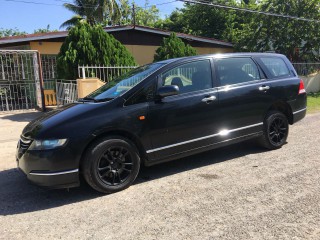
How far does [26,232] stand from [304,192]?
128 inches

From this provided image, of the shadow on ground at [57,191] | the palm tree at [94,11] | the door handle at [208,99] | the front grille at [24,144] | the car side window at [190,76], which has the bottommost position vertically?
the shadow on ground at [57,191]

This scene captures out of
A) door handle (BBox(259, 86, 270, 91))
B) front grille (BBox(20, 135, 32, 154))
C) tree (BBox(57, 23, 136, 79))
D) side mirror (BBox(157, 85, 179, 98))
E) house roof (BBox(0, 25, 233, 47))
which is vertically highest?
house roof (BBox(0, 25, 233, 47))

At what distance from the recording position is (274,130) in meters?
6.14

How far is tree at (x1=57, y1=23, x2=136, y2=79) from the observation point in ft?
37.9

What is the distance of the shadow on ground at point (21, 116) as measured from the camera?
36.8 ft

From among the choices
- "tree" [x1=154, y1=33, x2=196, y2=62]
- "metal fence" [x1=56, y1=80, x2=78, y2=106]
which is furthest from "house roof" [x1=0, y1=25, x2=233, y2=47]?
"tree" [x1=154, y1=33, x2=196, y2=62]

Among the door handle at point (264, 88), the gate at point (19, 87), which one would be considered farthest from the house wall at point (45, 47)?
the door handle at point (264, 88)

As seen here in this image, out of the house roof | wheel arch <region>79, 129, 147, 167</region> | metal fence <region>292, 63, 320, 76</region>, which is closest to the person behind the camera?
wheel arch <region>79, 129, 147, 167</region>

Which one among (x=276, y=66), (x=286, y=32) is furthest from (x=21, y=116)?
(x=286, y=32)

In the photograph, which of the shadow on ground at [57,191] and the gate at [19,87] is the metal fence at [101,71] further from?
the shadow on ground at [57,191]

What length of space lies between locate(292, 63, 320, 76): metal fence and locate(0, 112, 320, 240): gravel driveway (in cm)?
1442

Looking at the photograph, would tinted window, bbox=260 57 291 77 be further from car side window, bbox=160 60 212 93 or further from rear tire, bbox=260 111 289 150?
car side window, bbox=160 60 212 93

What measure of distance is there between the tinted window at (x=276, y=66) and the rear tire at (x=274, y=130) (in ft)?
2.50

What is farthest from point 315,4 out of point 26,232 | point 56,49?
point 26,232
